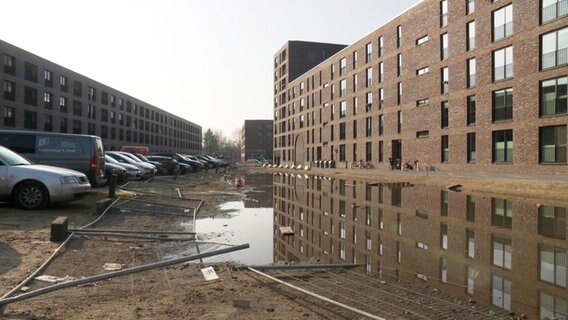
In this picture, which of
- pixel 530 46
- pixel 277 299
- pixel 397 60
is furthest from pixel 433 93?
pixel 277 299

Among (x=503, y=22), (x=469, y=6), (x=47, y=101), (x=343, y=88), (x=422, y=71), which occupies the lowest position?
(x=47, y=101)

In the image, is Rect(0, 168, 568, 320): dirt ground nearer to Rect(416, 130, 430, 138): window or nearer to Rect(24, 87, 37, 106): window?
Rect(416, 130, 430, 138): window

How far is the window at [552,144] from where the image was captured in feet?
92.4

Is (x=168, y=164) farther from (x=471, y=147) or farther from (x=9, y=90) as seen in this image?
(x=9, y=90)

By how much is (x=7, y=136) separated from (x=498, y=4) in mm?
32827

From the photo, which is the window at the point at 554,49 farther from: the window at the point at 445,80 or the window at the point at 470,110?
the window at the point at 445,80

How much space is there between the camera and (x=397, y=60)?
48375 mm

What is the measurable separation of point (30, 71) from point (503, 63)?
49984 mm

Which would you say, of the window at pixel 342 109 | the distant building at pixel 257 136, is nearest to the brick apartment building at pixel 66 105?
the window at pixel 342 109

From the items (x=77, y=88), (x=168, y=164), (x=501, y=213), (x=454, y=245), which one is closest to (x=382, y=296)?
(x=454, y=245)

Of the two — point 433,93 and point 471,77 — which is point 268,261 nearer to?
point 471,77

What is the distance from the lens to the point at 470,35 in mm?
37250

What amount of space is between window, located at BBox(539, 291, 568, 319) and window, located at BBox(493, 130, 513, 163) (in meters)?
29.0

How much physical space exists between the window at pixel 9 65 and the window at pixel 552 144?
1995 inches
